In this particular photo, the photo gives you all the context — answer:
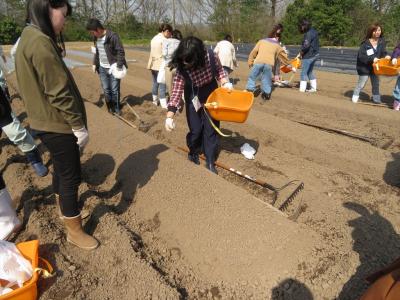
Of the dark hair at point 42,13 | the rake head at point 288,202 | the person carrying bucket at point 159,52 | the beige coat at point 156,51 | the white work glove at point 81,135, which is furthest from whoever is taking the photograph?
the beige coat at point 156,51

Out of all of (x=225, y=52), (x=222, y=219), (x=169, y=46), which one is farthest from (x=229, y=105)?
(x=225, y=52)

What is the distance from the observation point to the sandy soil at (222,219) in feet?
7.54

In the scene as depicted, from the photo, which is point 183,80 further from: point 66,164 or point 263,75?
point 263,75

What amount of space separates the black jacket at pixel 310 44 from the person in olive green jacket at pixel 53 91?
5943 millimetres

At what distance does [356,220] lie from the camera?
303cm

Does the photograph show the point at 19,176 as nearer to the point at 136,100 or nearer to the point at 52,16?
the point at 52,16

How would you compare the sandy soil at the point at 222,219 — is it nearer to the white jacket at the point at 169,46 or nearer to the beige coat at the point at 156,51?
the white jacket at the point at 169,46

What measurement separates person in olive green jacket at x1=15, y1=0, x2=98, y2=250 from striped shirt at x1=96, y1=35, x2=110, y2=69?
133 inches

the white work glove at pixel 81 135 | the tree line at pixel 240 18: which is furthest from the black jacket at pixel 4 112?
the tree line at pixel 240 18

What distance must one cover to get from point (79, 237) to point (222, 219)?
3.71ft

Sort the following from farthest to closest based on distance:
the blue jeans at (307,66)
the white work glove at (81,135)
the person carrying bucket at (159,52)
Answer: the blue jeans at (307,66) → the person carrying bucket at (159,52) → the white work glove at (81,135)

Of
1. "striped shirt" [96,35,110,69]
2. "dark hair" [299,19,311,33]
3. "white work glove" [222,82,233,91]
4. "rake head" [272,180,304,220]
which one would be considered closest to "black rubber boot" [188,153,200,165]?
"white work glove" [222,82,233,91]

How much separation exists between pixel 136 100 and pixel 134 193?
4.32 meters

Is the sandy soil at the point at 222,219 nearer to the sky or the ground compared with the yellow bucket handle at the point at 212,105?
nearer to the ground
